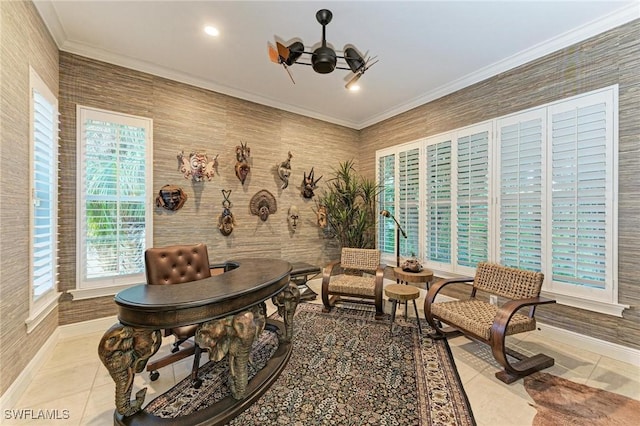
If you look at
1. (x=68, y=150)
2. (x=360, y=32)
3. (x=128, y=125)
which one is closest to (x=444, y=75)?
(x=360, y=32)

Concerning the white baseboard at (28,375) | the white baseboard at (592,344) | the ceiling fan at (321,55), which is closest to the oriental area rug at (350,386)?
the white baseboard at (28,375)

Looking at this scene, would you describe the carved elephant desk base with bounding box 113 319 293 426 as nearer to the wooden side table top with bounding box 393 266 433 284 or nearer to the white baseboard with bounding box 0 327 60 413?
the white baseboard with bounding box 0 327 60 413

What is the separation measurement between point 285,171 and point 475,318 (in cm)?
327

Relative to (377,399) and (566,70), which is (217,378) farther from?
(566,70)

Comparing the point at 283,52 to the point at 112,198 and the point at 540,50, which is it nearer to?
the point at 112,198

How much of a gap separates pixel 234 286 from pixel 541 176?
3367 millimetres

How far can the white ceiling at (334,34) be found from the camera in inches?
93.9

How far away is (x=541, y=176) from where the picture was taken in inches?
115

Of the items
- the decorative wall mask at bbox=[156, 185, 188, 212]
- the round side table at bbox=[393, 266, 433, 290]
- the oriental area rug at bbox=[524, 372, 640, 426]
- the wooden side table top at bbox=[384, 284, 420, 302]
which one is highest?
the decorative wall mask at bbox=[156, 185, 188, 212]

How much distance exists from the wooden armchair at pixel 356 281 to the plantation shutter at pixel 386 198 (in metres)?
0.99

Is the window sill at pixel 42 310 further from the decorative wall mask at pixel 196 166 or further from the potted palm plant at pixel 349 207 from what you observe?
the potted palm plant at pixel 349 207

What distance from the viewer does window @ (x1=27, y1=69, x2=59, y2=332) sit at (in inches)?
87.5

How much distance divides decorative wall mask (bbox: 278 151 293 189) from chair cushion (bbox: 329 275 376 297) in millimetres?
1829

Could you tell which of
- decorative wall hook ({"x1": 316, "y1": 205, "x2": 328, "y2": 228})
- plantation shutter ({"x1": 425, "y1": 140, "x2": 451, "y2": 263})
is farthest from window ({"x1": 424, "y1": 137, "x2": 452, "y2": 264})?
decorative wall hook ({"x1": 316, "y1": 205, "x2": 328, "y2": 228})
